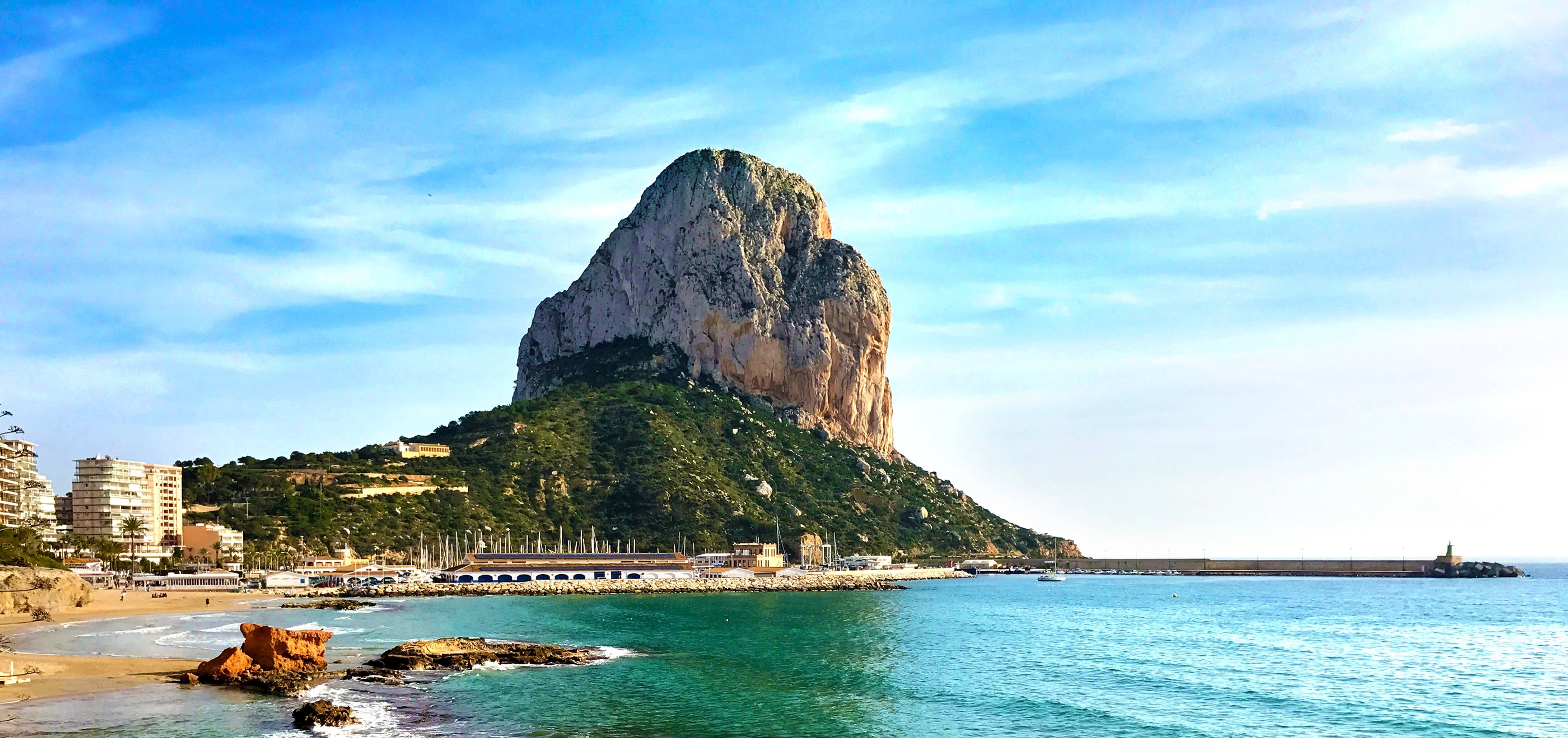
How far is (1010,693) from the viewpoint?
43812mm

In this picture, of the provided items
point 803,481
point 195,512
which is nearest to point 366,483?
point 195,512

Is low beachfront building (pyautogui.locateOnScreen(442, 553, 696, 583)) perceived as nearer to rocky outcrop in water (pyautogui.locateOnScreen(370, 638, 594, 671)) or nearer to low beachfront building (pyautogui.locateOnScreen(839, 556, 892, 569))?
low beachfront building (pyautogui.locateOnScreen(839, 556, 892, 569))

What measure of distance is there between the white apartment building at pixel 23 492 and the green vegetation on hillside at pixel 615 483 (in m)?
17.9

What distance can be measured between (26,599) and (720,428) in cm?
10321

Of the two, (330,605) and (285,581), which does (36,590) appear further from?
(285,581)

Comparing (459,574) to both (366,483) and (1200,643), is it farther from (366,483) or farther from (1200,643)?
(1200,643)

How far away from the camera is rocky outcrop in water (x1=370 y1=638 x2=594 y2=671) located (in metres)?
46.0

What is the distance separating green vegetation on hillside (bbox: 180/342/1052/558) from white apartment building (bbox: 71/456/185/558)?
238 inches

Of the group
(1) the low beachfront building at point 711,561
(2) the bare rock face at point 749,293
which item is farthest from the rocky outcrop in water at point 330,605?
(2) the bare rock face at point 749,293

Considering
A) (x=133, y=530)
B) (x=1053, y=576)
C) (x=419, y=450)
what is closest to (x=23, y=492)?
(x=133, y=530)

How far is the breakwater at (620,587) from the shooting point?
366 ft

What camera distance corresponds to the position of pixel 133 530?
131 meters

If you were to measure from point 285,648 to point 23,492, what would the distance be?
9879 cm

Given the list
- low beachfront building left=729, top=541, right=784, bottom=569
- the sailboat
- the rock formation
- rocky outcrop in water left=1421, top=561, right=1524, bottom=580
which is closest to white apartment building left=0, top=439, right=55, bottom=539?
the rock formation
